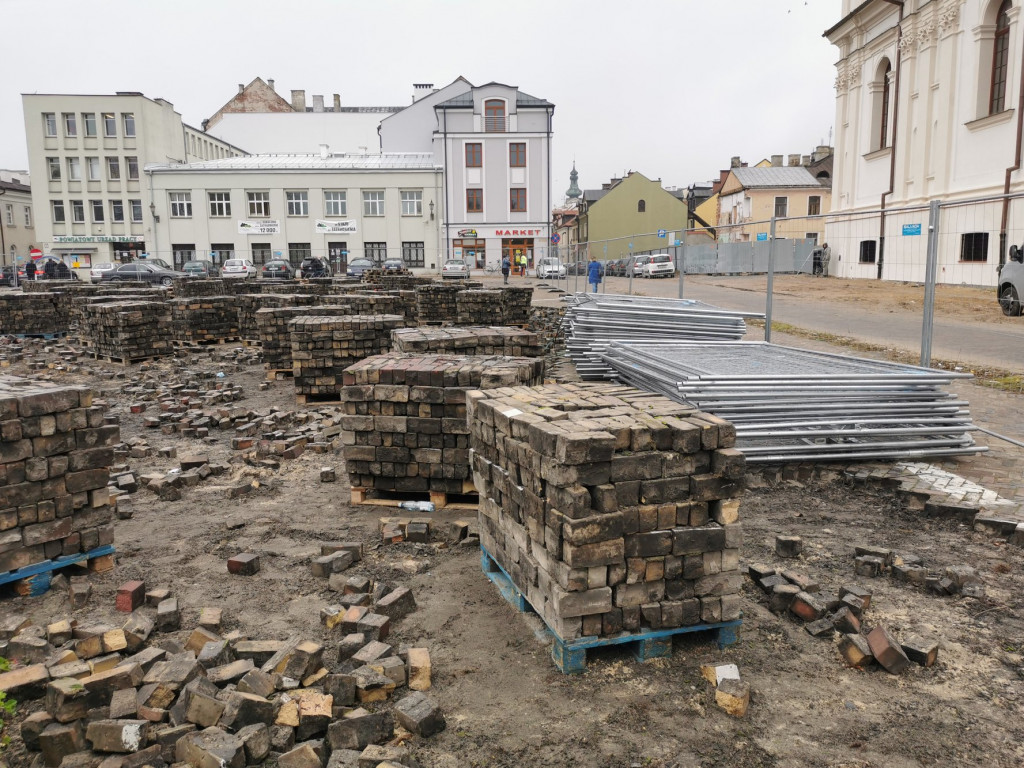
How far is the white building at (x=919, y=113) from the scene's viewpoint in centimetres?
2552

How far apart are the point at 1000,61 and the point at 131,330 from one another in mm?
30227

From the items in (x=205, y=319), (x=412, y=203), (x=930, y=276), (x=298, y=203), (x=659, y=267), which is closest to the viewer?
(x=930, y=276)

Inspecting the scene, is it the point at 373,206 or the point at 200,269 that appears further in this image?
the point at 373,206

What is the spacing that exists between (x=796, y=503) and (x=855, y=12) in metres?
35.4

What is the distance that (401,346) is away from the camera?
8930 mm

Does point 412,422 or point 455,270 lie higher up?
point 455,270

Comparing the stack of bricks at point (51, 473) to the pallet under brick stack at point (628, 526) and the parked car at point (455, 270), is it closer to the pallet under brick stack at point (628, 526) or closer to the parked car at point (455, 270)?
the pallet under brick stack at point (628, 526)

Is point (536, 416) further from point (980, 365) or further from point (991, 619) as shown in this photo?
point (980, 365)

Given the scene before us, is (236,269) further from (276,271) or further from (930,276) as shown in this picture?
(930,276)

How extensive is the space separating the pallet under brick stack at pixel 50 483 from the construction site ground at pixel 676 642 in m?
0.25

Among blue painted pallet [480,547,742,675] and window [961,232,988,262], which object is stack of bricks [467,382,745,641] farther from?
window [961,232,988,262]

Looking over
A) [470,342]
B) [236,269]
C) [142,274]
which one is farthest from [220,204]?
[470,342]

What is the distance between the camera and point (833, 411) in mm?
7395

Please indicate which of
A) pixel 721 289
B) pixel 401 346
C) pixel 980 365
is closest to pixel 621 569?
pixel 401 346
